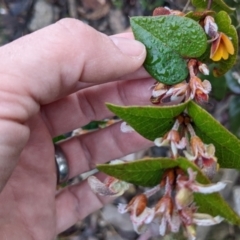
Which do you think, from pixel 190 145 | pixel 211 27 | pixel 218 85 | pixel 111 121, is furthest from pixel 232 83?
pixel 190 145

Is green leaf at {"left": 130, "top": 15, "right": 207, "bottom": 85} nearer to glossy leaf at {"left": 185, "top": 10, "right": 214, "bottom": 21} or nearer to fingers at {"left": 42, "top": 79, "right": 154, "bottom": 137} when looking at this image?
glossy leaf at {"left": 185, "top": 10, "right": 214, "bottom": 21}

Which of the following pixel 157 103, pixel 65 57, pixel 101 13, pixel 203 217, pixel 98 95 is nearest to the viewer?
pixel 203 217

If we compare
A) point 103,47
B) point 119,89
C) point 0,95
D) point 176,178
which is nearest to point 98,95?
point 119,89

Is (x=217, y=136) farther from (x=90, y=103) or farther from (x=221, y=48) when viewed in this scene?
(x=90, y=103)

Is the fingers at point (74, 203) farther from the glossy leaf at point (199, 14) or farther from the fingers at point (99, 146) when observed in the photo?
the glossy leaf at point (199, 14)

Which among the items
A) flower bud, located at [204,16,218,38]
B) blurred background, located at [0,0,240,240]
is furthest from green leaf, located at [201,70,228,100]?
flower bud, located at [204,16,218,38]

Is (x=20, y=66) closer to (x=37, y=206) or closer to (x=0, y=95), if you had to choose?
(x=0, y=95)
